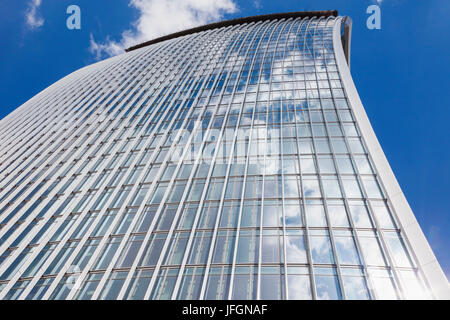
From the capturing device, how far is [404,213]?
16.2 m

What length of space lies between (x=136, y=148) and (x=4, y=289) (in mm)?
14729

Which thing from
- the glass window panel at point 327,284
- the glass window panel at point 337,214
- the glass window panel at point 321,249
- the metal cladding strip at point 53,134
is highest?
the metal cladding strip at point 53,134

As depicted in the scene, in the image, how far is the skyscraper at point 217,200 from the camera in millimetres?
14289

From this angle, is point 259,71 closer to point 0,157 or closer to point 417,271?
point 417,271

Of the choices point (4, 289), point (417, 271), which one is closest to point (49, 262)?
point (4, 289)

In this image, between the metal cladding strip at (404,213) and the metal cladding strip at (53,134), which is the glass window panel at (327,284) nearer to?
the metal cladding strip at (404,213)

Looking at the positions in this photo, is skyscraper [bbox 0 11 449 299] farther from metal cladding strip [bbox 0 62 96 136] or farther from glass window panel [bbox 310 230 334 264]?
metal cladding strip [bbox 0 62 96 136]

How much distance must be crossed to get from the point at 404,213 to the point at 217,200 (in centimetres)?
1156

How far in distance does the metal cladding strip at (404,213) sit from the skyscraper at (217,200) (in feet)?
0.22

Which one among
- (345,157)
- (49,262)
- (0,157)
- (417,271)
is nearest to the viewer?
(417,271)

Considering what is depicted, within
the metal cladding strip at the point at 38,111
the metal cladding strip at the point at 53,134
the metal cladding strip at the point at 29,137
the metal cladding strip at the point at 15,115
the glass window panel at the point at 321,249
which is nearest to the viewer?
the glass window panel at the point at 321,249

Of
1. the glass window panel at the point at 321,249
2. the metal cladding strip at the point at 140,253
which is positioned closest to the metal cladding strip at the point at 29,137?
the metal cladding strip at the point at 140,253

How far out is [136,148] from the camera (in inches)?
1064

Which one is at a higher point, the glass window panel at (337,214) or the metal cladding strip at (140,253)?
the glass window panel at (337,214)
